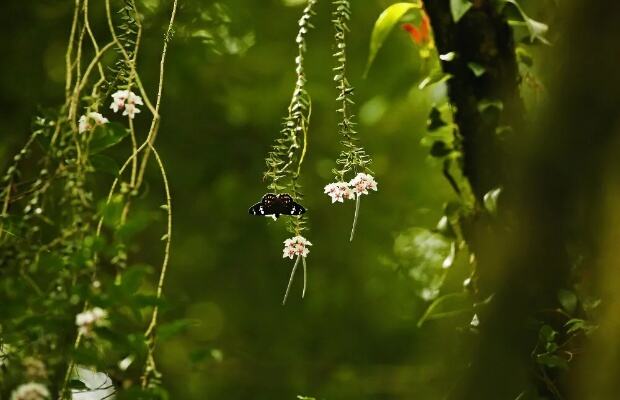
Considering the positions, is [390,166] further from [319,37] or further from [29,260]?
[29,260]

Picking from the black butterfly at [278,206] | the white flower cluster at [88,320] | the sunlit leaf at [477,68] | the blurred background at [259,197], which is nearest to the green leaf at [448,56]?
the sunlit leaf at [477,68]

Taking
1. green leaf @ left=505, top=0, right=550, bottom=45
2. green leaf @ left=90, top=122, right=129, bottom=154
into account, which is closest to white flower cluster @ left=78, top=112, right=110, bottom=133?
green leaf @ left=90, top=122, right=129, bottom=154

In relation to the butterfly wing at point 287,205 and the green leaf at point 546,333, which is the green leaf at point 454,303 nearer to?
the green leaf at point 546,333

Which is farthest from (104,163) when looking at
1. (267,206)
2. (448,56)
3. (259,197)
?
(259,197)

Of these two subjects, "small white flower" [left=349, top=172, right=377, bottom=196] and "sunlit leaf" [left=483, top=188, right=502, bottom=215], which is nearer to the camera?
"small white flower" [left=349, top=172, right=377, bottom=196]

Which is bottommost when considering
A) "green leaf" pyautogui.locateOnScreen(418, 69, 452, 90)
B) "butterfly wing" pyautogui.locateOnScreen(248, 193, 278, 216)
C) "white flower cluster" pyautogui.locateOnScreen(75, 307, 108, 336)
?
"white flower cluster" pyautogui.locateOnScreen(75, 307, 108, 336)

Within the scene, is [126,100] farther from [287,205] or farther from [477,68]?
[477,68]

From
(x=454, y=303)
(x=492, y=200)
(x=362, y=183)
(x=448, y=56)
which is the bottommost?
(x=454, y=303)

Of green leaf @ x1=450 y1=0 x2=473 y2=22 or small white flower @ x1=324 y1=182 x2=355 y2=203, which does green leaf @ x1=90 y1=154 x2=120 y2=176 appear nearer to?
small white flower @ x1=324 y1=182 x2=355 y2=203
